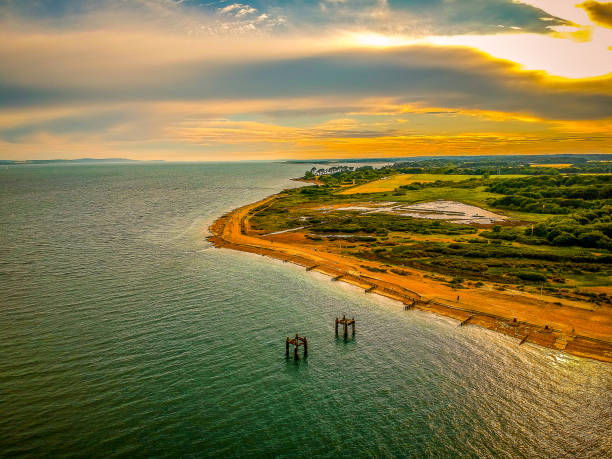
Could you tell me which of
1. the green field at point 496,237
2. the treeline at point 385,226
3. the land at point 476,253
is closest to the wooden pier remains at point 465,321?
the land at point 476,253

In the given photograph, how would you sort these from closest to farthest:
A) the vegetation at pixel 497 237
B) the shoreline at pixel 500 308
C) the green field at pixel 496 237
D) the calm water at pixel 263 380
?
the calm water at pixel 263 380 → the shoreline at pixel 500 308 → the green field at pixel 496 237 → the vegetation at pixel 497 237

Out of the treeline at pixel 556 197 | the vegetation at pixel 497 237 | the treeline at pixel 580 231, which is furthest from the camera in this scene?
the treeline at pixel 556 197

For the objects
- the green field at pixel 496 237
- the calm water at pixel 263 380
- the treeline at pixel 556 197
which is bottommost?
the calm water at pixel 263 380

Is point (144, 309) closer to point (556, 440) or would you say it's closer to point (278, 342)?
point (278, 342)

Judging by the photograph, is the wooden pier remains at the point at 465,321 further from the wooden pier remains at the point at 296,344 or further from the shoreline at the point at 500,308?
the wooden pier remains at the point at 296,344

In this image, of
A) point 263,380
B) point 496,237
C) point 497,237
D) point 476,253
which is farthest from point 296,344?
point 497,237

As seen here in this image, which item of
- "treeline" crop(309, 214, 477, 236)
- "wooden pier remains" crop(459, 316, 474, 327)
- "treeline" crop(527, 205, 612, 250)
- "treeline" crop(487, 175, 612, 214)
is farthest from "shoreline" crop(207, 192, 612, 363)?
"treeline" crop(487, 175, 612, 214)
